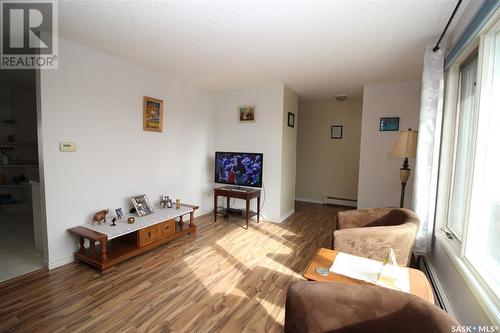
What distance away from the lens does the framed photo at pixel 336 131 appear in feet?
17.7

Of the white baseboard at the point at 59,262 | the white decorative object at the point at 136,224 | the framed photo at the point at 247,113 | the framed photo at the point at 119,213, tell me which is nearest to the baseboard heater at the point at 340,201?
the framed photo at the point at 247,113

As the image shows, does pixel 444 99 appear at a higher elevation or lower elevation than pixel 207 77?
lower

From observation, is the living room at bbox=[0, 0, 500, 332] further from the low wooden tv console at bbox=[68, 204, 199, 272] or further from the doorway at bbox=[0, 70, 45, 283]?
the doorway at bbox=[0, 70, 45, 283]

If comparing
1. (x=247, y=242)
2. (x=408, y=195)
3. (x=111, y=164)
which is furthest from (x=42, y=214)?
(x=408, y=195)

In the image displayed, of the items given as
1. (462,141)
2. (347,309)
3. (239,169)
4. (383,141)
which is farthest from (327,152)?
(347,309)

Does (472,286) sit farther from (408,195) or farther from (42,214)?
(42,214)

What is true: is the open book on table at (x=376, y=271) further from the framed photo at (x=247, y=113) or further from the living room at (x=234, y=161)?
the framed photo at (x=247, y=113)

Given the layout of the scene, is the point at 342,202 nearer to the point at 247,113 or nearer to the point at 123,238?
the point at 247,113

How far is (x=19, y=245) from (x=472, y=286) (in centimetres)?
437

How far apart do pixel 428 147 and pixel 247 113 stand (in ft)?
9.03

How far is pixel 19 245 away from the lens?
299cm

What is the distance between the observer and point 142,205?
320cm

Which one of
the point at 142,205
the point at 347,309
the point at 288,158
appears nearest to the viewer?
the point at 347,309

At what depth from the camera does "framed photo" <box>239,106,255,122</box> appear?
14.0ft
